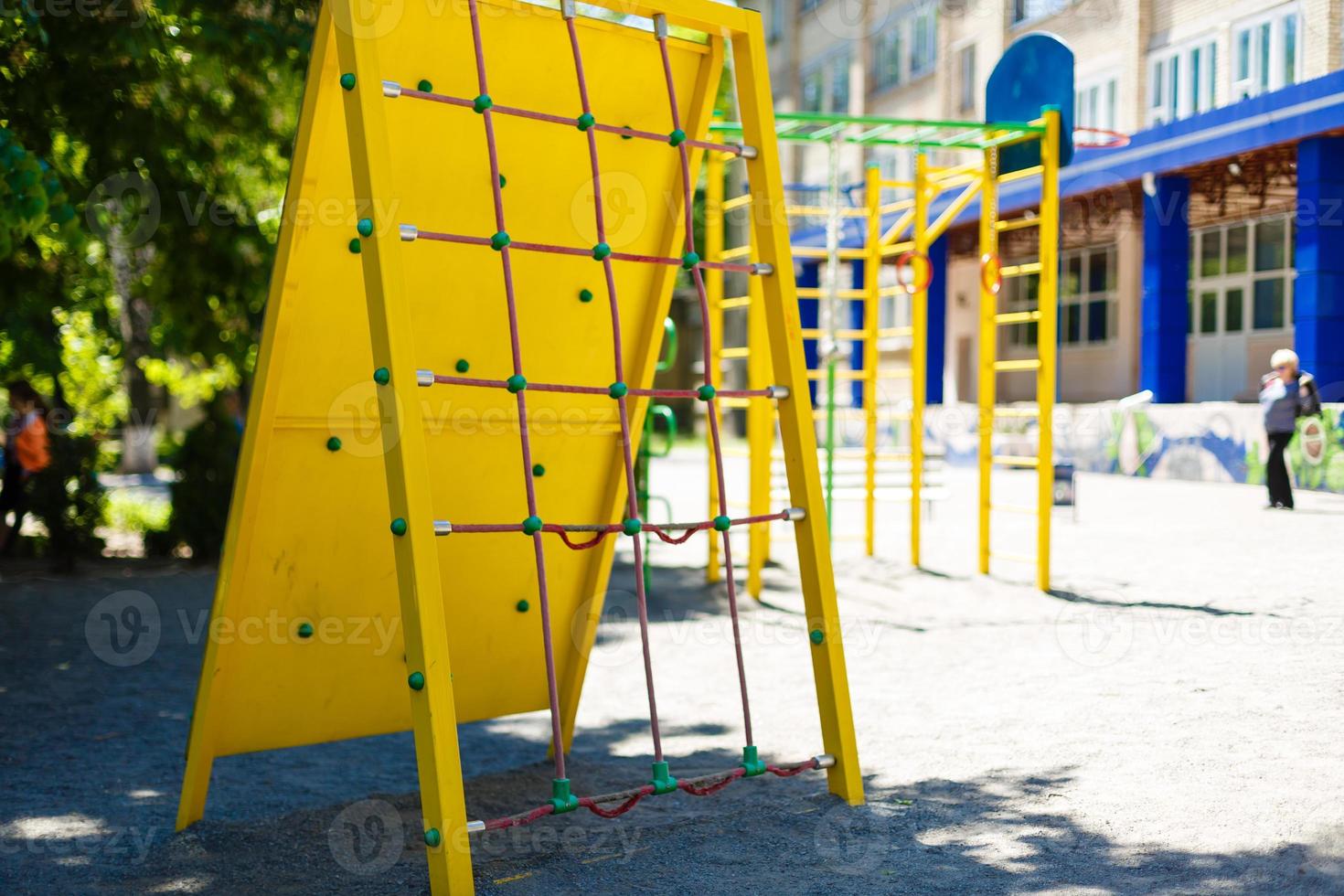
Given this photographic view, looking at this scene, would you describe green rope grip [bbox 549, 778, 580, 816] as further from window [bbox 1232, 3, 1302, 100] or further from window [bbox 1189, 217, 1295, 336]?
window [bbox 1189, 217, 1295, 336]

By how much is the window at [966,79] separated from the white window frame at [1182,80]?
5264mm

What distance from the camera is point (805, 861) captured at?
3221 mm

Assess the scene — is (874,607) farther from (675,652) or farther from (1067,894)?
(1067,894)

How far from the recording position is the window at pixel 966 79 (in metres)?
24.1

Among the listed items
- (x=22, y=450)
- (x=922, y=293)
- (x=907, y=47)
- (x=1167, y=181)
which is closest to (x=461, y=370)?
(x=922, y=293)

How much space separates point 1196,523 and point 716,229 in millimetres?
5032

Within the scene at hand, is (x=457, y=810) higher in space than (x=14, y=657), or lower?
higher

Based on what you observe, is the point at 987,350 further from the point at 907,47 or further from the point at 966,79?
the point at 907,47

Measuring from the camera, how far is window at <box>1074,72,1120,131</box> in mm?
20141

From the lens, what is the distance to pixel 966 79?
80.0 ft

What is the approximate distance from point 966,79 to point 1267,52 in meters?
8.05

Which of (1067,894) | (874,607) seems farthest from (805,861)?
(874,607)

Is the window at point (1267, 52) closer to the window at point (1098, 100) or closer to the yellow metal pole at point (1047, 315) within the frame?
the window at point (1098, 100)

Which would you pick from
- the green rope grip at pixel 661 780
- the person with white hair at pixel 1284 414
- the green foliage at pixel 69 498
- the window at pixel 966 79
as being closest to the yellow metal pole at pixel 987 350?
the person with white hair at pixel 1284 414
